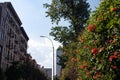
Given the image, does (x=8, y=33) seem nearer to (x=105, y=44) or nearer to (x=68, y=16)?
(x=68, y=16)

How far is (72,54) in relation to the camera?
35.8 m

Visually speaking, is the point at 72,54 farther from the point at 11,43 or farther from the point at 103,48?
the point at 11,43

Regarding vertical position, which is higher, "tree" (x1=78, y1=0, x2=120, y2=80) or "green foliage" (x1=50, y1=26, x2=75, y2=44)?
"green foliage" (x1=50, y1=26, x2=75, y2=44)

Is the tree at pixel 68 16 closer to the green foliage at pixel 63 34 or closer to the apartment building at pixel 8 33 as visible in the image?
the green foliage at pixel 63 34

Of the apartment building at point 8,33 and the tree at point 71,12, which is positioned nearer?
the tree at point 71,12

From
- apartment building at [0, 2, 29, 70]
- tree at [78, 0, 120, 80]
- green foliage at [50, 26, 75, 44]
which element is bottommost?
tree at [78, 0, 120, 80]

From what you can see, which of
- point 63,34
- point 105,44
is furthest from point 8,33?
point 105,44

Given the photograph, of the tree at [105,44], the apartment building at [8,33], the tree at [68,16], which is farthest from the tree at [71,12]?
the tree at [105,44]

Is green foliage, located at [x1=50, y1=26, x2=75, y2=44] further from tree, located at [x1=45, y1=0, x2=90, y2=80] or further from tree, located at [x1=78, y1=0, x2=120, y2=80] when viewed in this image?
tree, located at [x1=78, y1=0, x2=120, y2=80]

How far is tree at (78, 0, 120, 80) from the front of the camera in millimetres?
9117

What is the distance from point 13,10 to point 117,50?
2638 inches

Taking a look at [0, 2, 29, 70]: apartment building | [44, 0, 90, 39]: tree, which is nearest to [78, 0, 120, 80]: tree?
[44, 0, 90, 39]: tree

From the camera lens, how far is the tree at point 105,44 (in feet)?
29.9

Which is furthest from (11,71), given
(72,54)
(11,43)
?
(72,54)
